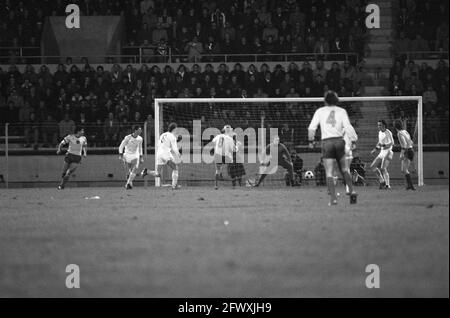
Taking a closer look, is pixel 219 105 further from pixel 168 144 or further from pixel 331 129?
pixel 331 129

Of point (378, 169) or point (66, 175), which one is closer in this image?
point (378, 169)

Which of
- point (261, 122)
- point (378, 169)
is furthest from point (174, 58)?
point (378, 169)

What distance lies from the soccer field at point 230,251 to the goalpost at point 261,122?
13314mm

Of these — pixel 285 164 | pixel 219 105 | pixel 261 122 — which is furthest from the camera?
pixel 219 105

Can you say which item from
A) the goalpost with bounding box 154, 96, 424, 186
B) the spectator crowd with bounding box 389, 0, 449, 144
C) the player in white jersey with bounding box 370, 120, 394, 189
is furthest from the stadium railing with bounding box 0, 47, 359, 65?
the player in white jersey with bounding box 370, 120, 394, 189

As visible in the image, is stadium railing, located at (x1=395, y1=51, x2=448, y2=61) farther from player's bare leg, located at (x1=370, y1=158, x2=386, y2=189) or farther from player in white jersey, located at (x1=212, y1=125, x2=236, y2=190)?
player in white jersey, located at (x1=212, y1=125, x2=236, y2=190)

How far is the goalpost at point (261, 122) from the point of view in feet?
92.9

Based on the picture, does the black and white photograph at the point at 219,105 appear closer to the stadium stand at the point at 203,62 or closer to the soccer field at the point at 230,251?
the stadium stand at the point at 203,62

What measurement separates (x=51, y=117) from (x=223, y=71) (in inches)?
249

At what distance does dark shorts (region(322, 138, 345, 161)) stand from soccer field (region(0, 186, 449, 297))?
1.02m

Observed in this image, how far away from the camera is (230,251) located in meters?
8.98

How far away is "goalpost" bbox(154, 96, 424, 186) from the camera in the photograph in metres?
28.3

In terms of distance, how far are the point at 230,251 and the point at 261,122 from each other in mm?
19710
